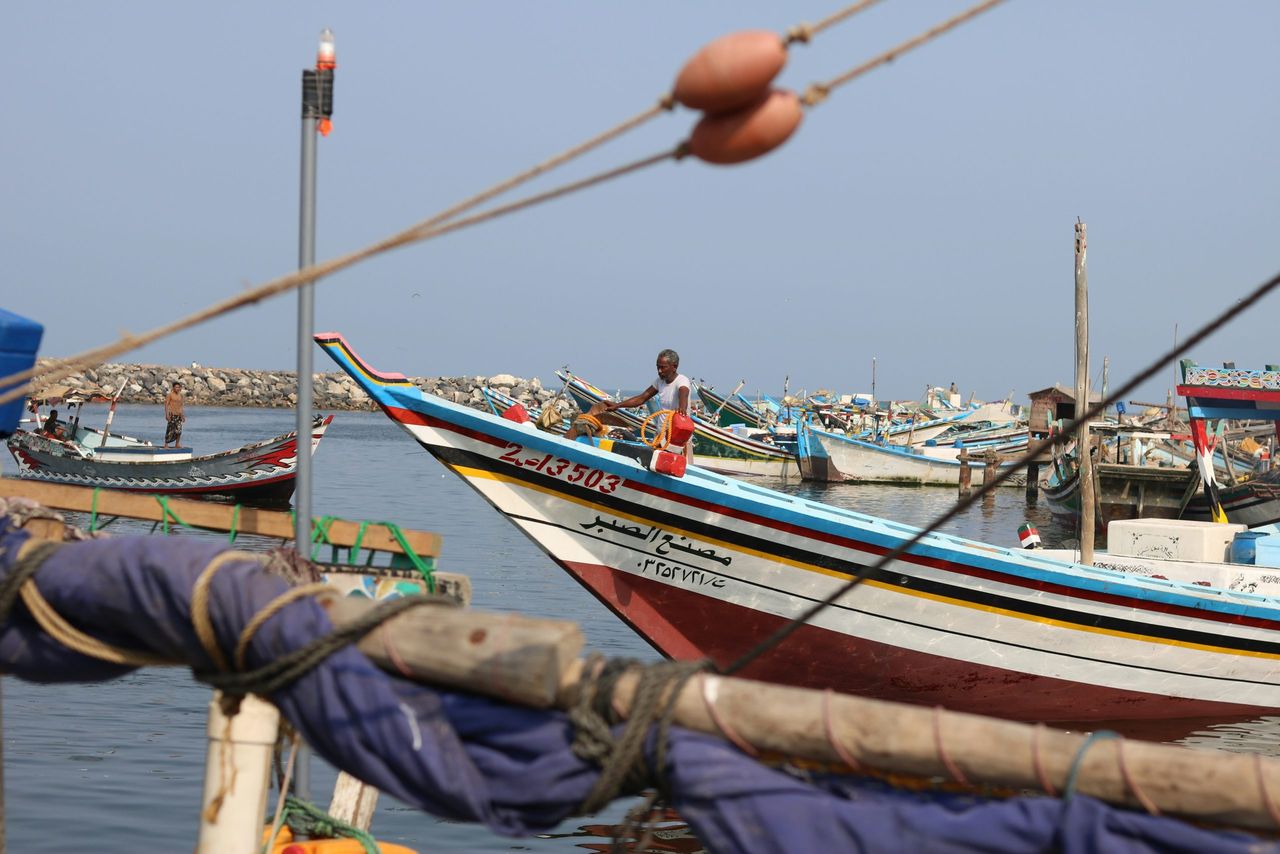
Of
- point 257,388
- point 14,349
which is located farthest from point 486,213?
point 257,388

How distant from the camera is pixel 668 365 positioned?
9.60 meters

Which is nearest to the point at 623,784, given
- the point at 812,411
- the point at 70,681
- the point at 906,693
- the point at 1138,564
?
the point at 70,681

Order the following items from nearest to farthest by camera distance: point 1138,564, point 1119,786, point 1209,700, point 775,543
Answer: point 1119,786 → point 775,543 → point 1209,700 → point 1138,564

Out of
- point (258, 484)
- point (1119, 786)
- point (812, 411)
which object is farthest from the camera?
point (812, 411)

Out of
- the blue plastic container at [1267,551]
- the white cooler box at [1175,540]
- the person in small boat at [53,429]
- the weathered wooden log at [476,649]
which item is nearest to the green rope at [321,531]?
the weathered wooden log at [476,649]

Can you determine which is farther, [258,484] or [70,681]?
[258,484]

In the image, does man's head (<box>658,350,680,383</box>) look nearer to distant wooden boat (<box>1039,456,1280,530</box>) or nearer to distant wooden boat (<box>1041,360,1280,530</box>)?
distant wooden boat (<box>1041,360,1280,530</box>)

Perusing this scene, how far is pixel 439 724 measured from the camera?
8.36ft

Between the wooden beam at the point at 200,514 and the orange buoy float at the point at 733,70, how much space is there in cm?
239

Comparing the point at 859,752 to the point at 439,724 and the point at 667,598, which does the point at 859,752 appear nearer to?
the point at 439,724

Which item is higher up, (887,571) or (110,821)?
(887,571)

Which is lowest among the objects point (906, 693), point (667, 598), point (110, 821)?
point (110, 821)

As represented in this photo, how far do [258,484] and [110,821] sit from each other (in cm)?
1585

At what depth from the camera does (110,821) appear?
7906 millimetres
